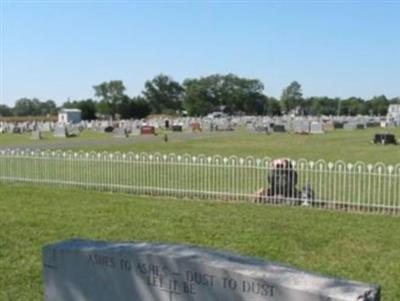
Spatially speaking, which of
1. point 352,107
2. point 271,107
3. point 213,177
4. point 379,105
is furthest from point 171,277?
point 271,107

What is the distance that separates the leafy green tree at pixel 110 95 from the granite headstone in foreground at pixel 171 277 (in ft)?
392

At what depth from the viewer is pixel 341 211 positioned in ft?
38.8

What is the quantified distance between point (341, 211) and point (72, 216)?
5.31 m

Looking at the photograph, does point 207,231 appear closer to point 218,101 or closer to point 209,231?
point 209,231

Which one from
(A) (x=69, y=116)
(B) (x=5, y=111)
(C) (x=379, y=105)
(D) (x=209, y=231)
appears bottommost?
(D) (x=209, y=231)

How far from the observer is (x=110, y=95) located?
137500 millimetres

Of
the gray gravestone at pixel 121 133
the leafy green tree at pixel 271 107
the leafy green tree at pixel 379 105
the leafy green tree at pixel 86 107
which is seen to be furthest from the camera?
the leafy green tree at pixel 271 107

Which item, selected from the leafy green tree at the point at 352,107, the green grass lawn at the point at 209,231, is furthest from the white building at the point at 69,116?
the leafy green tree at the point at 352,107

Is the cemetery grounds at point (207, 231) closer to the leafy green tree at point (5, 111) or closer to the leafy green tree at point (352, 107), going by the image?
the leafy green tree at point (5, 111)

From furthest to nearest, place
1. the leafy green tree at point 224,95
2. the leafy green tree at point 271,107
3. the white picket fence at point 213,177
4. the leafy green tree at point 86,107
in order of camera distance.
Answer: the leafy green tree at point 271,107, the leafy green tree at point 224,95, the leafy green tree at point 86,107, the white picket fence at point 213,177

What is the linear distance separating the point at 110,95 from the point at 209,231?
5128 inches

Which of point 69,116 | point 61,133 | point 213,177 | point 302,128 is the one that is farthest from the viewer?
point 69,116

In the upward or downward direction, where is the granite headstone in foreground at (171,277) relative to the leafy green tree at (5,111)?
downward

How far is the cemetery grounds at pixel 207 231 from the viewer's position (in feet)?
24.5
